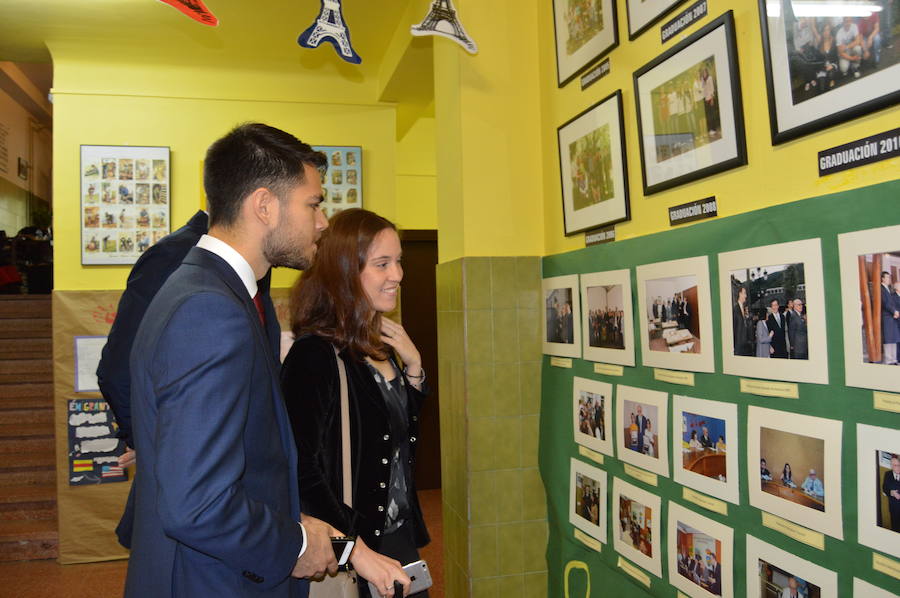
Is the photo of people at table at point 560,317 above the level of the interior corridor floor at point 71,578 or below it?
above

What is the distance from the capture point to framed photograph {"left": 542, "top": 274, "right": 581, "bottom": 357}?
247 cm

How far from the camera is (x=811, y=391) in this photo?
142cm

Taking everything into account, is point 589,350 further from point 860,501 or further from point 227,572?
point 227,572

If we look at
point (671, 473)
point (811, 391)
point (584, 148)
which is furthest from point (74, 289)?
point (811, 391)

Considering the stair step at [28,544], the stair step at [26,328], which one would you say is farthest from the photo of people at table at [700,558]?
the stair step at [26,328]

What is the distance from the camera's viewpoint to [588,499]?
2.39 metres

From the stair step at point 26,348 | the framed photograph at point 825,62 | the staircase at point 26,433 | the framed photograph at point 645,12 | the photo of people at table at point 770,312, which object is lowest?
the staircase at point 26,433

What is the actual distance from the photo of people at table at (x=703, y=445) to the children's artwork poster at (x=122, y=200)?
13.0 ft

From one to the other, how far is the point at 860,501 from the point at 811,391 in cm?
24

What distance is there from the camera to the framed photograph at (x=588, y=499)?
7.55 ft

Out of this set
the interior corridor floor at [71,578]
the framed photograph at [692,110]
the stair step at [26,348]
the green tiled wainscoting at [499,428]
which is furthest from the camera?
the stair step at [26,348]

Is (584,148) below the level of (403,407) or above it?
above

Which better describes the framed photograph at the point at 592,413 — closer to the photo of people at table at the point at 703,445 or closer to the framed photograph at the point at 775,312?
the photo of people at table at the point at 703,445

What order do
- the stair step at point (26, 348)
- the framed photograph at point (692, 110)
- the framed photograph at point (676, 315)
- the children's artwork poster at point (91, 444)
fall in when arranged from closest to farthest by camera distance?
the framed photograph at point (692, 110)
the framed photograph at point (676, 315)
the children's artwork poster at point (91, 444)
the stair step at point (26, 348)
